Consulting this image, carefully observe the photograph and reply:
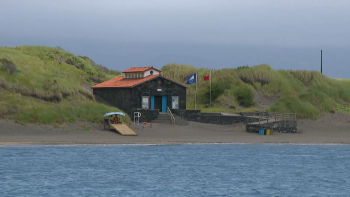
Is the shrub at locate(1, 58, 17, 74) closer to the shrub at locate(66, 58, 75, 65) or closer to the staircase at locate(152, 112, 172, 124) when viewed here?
the staircase at locate(152, 112, 172, 124)

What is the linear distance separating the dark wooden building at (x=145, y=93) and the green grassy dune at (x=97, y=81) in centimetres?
211

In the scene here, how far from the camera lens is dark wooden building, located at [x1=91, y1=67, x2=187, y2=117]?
58156mm

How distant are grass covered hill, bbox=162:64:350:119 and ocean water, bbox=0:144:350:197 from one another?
1359 centimetres

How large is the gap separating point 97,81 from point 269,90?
23447 millimetres

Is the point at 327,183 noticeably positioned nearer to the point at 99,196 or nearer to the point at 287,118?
the point at 99,196

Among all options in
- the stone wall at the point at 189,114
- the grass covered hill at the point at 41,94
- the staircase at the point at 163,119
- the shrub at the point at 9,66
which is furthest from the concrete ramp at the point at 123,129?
the shrub at the point at 9,66

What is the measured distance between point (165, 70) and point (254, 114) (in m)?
23.4

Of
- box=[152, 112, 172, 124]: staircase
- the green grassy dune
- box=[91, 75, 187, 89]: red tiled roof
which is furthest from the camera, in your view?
box=[91, 75, 187, 89]: red tiled roof

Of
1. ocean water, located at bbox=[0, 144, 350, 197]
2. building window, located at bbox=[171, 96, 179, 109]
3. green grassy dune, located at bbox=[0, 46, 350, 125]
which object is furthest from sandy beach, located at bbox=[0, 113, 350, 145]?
building window, located at bbox=[171, 96, 179, 109]

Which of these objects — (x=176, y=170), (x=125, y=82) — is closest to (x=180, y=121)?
(x=125, y=82)

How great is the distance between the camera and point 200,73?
256 feet

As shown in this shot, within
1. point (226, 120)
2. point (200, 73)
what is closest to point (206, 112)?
point (226, 120)

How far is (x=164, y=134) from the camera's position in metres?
51.1

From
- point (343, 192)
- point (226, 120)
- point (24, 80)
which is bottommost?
point (343, 192)
